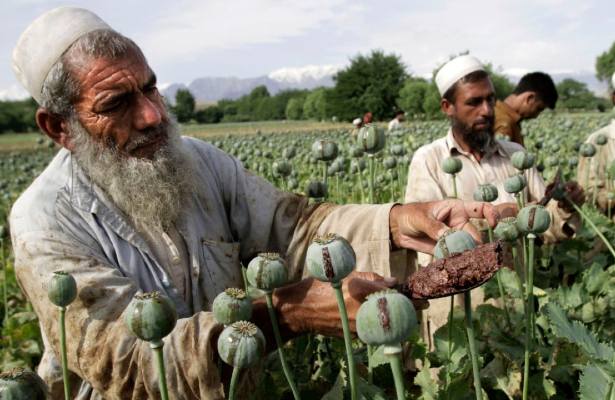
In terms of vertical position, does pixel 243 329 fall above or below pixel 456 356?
above

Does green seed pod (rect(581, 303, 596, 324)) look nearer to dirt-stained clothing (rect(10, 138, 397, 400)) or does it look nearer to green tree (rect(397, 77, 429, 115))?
dirt-stained clothing (rect(10, 138, 397, 400))

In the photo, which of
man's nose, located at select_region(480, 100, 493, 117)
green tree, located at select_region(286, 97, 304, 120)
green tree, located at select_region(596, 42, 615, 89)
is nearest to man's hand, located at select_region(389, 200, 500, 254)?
man's nose, located at select_region(480, 100, 493, 117)

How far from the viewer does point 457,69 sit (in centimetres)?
412

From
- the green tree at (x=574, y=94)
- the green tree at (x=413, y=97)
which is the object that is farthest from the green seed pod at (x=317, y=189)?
the green tree at (x=574, y=94)

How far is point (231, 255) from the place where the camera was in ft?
8.12

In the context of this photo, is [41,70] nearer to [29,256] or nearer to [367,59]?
[29,256]

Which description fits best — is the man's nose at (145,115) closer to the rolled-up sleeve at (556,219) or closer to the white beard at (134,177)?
the white beard at (134,177)

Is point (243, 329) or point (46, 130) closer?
point (243, 329)

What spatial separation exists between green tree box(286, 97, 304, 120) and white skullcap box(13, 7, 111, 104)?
78705mm

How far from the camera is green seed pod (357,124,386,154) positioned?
2459mm

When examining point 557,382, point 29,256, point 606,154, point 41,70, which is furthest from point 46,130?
point 606,154

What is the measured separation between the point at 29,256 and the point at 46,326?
0.23m

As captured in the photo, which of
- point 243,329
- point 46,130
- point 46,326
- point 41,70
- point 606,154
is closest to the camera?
point 243,329

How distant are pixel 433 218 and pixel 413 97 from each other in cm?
5306
